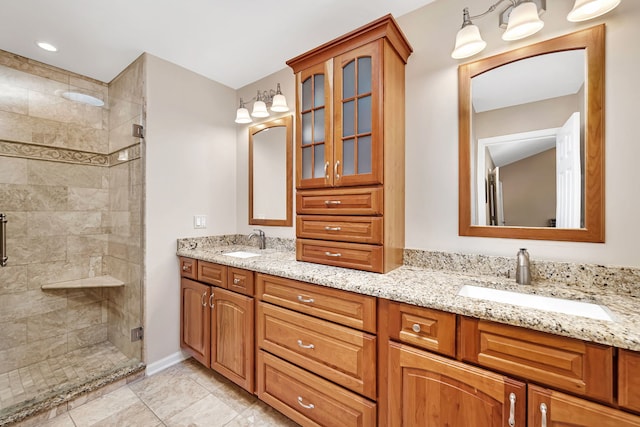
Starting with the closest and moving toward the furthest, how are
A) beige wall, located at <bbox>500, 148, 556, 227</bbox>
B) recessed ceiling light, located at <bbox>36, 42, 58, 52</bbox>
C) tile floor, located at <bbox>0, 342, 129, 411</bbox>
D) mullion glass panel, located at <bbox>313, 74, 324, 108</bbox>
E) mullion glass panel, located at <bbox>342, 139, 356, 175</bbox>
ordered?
beige wall, located at <bbox>500, 148, 556, 227</bbox>, mullion glass panel, located at <bbox>342, 139, 356, 175</bbox>, mullion glass panel, located at <bbox>313, 74, 324, 108</bbox>, tile floor, located at <bbox>0, 342, 129, 411</bbox>, recessed ceiling light, located at <bbox>36, 42, 58, 52</bbox>

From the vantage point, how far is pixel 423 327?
1101mm

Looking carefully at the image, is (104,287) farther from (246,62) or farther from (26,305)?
(246,62)

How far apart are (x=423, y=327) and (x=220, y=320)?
142cm

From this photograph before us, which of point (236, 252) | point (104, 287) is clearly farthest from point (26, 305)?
point (236, 252)

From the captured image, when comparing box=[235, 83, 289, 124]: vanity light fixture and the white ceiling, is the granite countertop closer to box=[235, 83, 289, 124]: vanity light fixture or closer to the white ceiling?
box=[235, 83, 289, 124]: vanity light fixture

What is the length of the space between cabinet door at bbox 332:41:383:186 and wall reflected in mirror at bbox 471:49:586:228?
56 cm

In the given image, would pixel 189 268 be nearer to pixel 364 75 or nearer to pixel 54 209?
pixel 54 209

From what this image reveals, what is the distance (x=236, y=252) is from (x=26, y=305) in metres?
1.78

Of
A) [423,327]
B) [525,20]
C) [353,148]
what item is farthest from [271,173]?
[525,20]

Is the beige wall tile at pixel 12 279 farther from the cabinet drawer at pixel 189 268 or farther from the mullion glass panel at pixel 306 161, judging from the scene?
the mullion glass panel at pixel 306 161

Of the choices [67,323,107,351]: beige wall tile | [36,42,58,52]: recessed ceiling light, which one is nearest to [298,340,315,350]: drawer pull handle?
[67,323,107,351]: beige wall tile

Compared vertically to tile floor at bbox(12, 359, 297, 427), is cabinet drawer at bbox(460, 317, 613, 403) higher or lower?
higher

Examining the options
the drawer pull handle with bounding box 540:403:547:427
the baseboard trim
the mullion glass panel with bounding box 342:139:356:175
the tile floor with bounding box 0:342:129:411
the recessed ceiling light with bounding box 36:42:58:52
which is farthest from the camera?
the baseboard trim

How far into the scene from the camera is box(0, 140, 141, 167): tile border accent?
215cm
